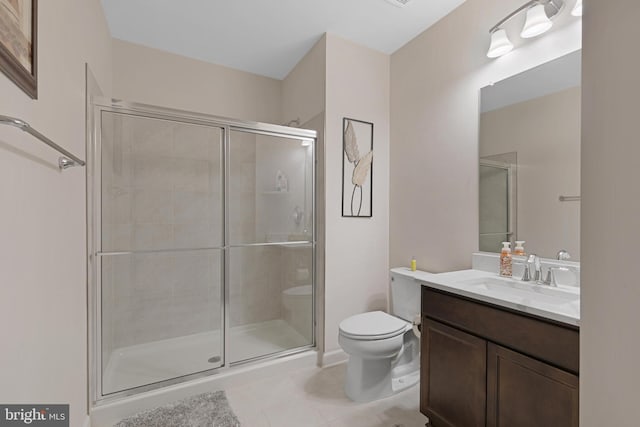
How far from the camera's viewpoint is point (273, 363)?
218 centimetres

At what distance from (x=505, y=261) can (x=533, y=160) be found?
603 mm

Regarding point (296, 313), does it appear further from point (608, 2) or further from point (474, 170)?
point (608, 2)

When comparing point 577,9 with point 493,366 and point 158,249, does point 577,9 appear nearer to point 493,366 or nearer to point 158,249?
point 493,366

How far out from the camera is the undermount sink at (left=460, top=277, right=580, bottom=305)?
1314mm

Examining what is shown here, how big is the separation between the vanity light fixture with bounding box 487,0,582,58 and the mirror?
0.61 ft

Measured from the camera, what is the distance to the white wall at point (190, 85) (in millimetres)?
2438

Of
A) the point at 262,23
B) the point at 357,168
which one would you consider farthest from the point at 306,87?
the point at 357,168

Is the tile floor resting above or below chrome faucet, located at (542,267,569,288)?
below

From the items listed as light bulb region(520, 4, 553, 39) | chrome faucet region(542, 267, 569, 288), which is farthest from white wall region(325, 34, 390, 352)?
chrome faucet region(542, 267, 569, 288)

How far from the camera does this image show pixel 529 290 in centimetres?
147

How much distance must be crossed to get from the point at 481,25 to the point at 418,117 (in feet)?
2.24

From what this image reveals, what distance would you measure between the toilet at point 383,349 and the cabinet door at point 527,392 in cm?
66

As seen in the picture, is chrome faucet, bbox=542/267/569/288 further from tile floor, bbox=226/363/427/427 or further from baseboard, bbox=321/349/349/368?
baseboard, bbox=321/349/349/368

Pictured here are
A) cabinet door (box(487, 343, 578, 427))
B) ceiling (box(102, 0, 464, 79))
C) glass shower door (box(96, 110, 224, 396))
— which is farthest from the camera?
ceiling (box(102, 0, 464, 79))
